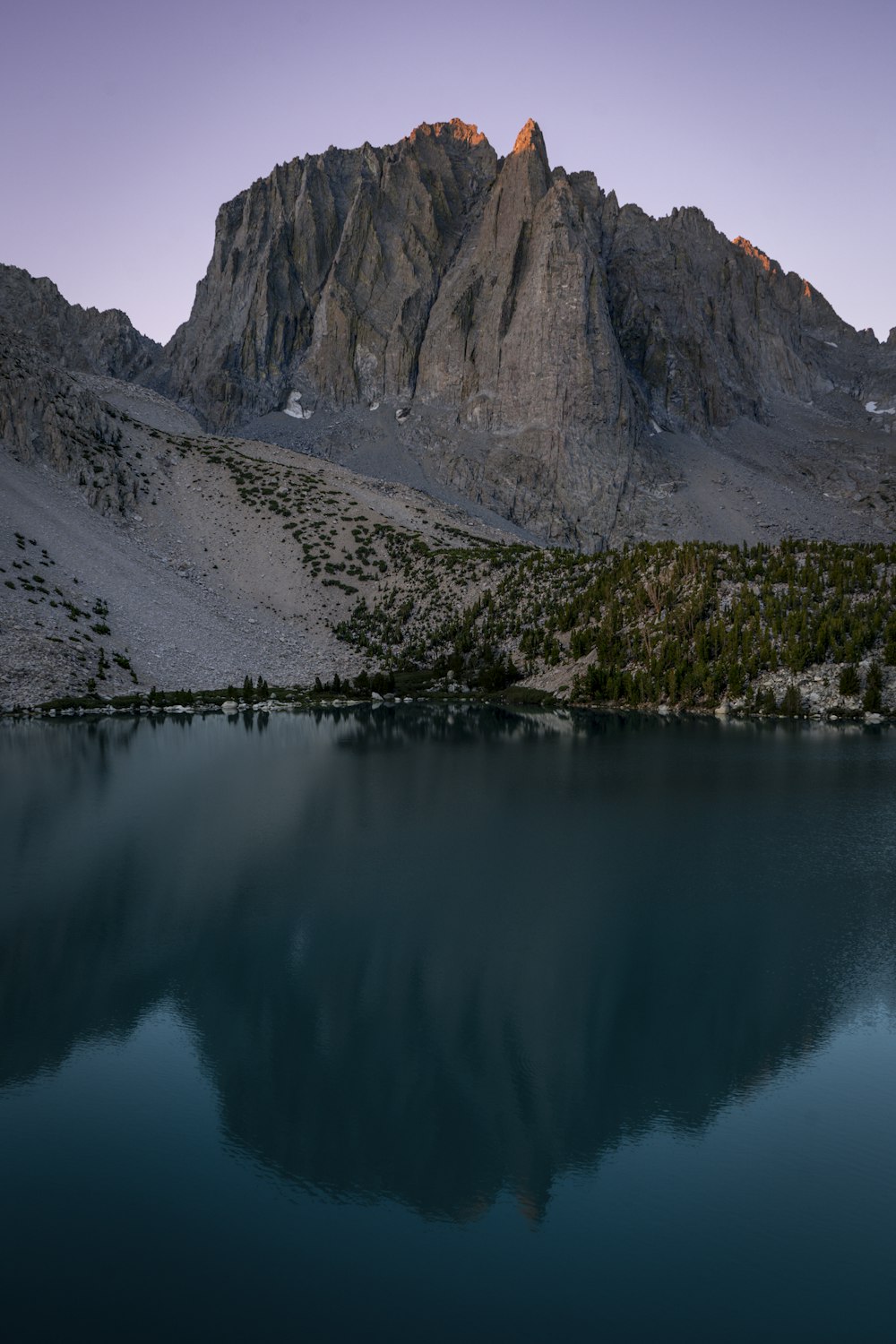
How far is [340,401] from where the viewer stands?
161 meters

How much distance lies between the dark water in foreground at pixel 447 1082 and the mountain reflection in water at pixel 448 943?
7 cm

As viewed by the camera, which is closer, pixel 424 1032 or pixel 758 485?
pixel 424 1032

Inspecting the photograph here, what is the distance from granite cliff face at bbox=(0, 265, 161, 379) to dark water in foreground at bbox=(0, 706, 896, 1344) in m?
120

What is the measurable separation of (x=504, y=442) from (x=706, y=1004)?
139 metres

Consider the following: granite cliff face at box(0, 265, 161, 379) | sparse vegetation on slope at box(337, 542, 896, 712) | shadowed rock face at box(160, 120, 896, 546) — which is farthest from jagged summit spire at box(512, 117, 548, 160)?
sparse vegetation on slope at box(337, 542, 896, 712)

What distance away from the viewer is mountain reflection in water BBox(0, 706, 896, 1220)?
429 inches

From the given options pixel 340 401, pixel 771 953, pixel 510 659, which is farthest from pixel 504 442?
pixel 771 953

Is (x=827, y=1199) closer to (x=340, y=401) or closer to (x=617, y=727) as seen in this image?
(x=617, y=727)

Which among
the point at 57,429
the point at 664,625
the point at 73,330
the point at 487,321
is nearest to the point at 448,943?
the point at 664,625

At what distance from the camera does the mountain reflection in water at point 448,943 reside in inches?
429

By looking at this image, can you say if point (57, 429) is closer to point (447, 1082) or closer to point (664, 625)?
point (664, 625)

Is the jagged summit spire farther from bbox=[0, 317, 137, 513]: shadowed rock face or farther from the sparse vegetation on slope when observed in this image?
the sparse vegetation on slope

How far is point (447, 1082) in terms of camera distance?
11.5m

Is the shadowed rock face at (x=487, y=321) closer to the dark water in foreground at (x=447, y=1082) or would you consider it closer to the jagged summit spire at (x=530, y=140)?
the jagged summit spire at (x=530, y=140)
